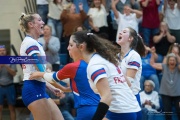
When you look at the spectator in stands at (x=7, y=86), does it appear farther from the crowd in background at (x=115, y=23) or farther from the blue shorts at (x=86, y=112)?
the blue shorts at (x=86, y=112)

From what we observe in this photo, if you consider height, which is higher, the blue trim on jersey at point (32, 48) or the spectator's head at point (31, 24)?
the spectator's head at point (31, 24)

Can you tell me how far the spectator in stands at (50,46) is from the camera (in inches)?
385

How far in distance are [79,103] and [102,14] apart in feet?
20.0

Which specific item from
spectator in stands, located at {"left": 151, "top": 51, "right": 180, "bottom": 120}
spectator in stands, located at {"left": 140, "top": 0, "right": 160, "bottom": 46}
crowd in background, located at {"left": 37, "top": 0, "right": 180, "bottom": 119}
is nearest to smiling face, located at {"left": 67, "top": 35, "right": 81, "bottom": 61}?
spectator in stands, located at {"left": 151, "top": 51, "right": 180, "bottom": 120}

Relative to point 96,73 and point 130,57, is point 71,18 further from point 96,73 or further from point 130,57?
point 96,73

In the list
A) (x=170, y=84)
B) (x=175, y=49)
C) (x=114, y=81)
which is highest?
(x=114, y=81)

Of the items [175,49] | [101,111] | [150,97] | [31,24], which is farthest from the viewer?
[175,49]

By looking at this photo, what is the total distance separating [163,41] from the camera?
10602 mm

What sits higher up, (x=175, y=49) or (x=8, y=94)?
(x=175, y=49)

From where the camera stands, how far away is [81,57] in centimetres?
476

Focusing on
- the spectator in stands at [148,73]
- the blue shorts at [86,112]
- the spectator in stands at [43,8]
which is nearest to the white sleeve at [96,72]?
the blue shorts at [86,112]

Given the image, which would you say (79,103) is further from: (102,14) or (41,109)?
(102,14)

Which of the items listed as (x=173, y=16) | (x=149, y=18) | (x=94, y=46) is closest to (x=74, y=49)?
(x=94, y=46)

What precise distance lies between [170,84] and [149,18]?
2.30 meters
